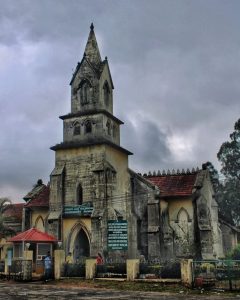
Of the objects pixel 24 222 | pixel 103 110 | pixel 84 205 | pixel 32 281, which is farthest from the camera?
pixel 24 222

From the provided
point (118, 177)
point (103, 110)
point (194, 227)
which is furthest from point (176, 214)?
point (103, 110)

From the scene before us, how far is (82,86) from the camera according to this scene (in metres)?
38.6

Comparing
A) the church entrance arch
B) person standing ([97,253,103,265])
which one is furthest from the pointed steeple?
person standing ([97,253,103,265])

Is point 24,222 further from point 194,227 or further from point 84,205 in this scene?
point 194,227

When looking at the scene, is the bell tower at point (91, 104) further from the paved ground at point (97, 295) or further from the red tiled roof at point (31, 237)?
the paved ground at point (97, 295)

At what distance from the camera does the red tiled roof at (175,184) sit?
37.6 m

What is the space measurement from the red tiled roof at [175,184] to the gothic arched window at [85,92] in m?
10.1

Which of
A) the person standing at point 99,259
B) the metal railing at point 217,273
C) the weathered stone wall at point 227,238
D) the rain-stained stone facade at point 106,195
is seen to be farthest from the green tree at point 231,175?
the metal railing at point 217,273

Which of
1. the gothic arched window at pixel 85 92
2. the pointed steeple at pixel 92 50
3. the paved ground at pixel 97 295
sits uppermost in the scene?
the pointed steeple at pixel 92 50

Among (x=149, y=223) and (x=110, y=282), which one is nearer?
(x=110, y=282)

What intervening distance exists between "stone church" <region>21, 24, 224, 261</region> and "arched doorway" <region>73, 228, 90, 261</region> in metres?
0.08

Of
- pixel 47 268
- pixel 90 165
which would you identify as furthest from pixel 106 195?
pixel 47 268

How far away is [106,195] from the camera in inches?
1350

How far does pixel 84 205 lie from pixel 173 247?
8.60m
